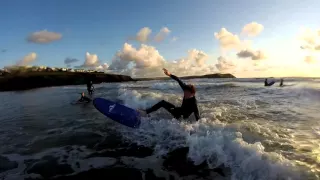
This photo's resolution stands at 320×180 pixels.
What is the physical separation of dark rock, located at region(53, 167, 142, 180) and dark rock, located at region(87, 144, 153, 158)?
1.47 meters

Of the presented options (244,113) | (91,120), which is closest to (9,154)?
(91,120)

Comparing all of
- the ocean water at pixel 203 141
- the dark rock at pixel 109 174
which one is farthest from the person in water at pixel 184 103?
the dark rock at pixel 109 174

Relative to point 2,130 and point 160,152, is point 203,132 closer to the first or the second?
point 160,152

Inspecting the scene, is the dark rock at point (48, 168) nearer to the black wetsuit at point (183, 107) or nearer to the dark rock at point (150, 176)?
the dark rock at point (150, 176)

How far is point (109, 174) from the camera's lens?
8477 mm

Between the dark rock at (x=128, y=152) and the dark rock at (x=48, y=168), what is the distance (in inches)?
49.4

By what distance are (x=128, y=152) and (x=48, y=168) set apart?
2928 millimetres

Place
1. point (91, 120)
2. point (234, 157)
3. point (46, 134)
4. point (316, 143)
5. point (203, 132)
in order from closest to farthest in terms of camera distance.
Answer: point (234, 157)
point (316, 143)
point (203, 132)
point (46, 134)
point (91, 120)

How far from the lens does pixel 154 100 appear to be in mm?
27516

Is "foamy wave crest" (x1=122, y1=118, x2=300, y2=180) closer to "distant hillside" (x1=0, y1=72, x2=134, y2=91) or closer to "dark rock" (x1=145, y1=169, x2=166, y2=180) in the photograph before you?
"dark rock" (x1=145, y1=169, x2=166, y2=180)

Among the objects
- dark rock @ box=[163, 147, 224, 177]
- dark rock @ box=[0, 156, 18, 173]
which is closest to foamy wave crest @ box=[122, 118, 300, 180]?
dark rock @ box=[163, 147, 224, 177]

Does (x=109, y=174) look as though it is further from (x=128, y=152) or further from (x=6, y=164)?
(x=6, y=164)

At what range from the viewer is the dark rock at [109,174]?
8234 millimetres

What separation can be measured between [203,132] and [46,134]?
25.6ft
